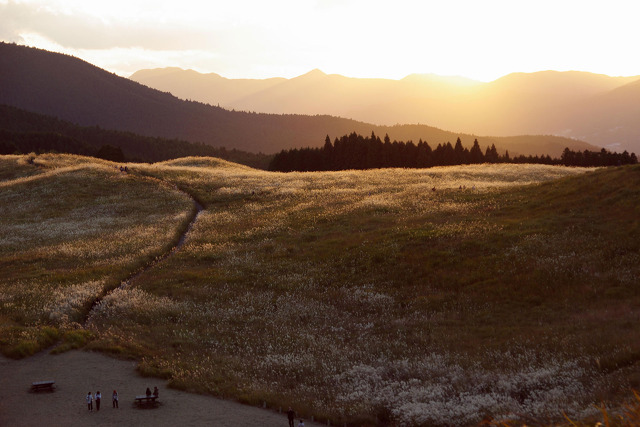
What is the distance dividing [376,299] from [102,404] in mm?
17028

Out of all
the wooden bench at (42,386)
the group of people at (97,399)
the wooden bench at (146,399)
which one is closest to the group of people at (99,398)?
the group of people at (97,399)

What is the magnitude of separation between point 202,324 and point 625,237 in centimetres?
2757

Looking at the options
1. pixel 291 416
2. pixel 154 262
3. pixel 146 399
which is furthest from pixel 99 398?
pixel 154 262

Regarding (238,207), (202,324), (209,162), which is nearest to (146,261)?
(202,324)

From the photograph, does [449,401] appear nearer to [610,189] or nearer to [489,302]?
[489,302]

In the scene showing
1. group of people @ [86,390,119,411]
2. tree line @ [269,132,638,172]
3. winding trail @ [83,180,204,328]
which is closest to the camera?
group of people @ [86,390,119,411]

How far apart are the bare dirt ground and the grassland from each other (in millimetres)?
1006

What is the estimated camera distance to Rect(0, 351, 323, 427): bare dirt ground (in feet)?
61.8

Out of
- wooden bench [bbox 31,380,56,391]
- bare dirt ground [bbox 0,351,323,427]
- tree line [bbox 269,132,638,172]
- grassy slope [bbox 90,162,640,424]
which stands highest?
tree line [bbox 269,132,638,172]

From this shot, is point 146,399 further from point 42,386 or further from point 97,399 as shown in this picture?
point 42,386

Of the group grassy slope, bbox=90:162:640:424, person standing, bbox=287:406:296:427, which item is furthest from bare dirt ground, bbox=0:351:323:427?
grassy slope, bbox=90:162:640:424

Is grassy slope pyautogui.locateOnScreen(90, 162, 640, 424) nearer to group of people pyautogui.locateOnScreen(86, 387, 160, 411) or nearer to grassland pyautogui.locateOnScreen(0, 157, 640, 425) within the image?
grassland pyautogui.locateOnScreen(0, 157, 640, 425)

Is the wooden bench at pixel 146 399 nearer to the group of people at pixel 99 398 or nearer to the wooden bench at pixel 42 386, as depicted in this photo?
the group of people at pixel 99 398

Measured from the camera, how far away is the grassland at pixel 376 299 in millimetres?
19922
